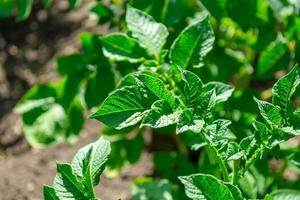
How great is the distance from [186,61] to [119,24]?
0.48 m

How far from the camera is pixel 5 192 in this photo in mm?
2047

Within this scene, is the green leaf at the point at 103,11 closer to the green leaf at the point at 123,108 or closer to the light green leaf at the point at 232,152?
the green leaf at the point at 123,108

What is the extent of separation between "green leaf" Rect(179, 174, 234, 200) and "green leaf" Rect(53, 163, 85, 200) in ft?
0.62

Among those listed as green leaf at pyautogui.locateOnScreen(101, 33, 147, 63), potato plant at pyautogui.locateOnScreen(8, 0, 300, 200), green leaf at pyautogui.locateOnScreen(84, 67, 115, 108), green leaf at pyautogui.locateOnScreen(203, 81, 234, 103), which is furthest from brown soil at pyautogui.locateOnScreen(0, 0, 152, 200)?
green leaf at pyautogui.locateOnScreen(203, 81, 234, 103)

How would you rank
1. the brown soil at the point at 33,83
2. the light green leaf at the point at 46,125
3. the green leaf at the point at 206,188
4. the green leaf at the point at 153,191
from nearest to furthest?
the green leaf at the point at 206,188 < the green leaf at the point at 153,191 < the light green leaf at the point at 46,125 < the brown soil at the point at 33,83

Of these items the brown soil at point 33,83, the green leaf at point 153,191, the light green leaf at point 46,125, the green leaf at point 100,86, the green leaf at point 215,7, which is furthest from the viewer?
the brown soil at point 33,83

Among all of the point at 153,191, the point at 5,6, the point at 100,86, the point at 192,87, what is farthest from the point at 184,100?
the point at 5,6

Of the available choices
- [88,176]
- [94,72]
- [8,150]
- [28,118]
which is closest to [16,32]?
[8,150]

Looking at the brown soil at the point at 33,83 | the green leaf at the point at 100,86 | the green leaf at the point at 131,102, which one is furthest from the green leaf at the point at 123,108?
the brown soil at the point at 33,83

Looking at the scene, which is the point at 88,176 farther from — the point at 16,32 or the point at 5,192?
the point at 16,32

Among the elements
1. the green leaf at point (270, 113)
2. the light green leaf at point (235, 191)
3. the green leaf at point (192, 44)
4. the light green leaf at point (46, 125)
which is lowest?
the light green leaf at point (46, 125)

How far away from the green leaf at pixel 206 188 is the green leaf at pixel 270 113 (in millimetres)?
152

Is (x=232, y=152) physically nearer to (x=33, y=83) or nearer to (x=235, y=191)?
(x=235, y=191)

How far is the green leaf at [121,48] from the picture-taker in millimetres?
1463
